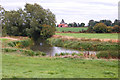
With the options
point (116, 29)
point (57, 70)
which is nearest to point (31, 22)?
point (116, 29)

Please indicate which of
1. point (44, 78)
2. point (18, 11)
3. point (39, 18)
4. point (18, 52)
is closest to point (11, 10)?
point (18, 11)

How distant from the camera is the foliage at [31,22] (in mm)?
64938

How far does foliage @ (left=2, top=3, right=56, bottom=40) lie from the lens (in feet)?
213

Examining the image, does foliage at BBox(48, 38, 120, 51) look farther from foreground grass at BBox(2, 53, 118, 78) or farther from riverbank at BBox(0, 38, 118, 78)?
foreground grass at BBox(2, 53, 118, 78)

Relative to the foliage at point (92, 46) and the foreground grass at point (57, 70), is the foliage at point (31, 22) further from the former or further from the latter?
the foreground grass at point (57, 70)

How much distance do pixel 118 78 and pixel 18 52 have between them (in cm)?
1754

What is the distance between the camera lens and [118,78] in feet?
40.5

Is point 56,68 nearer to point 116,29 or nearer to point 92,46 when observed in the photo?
point 92,46

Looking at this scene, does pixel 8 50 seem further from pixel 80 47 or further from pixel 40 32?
pixel 40 32

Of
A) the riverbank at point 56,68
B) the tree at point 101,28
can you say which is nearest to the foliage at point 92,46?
the riverbank at point 56,68

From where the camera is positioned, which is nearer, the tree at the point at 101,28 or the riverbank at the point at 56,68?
the riverbank at the point at 56,68

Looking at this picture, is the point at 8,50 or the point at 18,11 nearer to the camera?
the point at 8,50

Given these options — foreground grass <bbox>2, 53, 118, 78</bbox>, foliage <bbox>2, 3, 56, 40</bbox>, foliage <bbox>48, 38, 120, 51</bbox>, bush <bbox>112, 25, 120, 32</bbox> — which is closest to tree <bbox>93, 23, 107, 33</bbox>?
bush <bbox>112, 25, 120, 32</bbox>

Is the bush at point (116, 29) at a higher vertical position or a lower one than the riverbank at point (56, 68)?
higher
